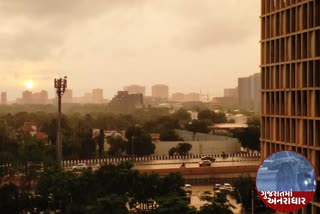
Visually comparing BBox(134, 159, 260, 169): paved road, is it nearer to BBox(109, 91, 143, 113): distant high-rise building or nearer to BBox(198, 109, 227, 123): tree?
BBox(198, 109, 227, 123): tree

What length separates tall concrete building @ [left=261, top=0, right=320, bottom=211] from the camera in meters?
16.4

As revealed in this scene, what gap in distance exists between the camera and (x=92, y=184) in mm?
19891

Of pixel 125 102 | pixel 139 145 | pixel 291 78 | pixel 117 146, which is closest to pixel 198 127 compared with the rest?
pixel 139 145

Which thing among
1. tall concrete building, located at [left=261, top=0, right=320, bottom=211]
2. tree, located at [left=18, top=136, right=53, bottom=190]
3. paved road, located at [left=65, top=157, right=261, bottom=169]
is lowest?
paved road, located at [left=65, top=157, right=261, bottom=169]

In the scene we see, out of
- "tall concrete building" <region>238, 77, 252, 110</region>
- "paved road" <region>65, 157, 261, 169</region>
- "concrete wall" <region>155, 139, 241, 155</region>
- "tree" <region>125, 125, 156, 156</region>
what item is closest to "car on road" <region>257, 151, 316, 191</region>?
"paved road" <region>65, 157, 261, 169</region>

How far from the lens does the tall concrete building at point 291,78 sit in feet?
53.9

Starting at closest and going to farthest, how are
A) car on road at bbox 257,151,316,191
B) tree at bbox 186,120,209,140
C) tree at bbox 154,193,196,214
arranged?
car on road at bbox 257,151,316,191 < tree at bbox 154,193,196,214 < tree at bbox 186,120,209,140

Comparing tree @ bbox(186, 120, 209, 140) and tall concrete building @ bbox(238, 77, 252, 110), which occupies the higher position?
tall concrete building @ bbox(238, 77, 252, 110)

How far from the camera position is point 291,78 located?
1791 centimetres

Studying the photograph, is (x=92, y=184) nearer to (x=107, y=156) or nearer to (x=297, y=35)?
(x=297, y=35)

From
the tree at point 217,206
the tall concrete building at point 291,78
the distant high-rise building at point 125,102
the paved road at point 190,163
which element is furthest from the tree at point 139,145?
the distant high-rise building at point 125,102

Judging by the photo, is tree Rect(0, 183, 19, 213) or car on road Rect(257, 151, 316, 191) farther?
tree Rect(0, 183, 19, 213)

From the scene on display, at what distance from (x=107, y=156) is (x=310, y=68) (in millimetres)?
29449

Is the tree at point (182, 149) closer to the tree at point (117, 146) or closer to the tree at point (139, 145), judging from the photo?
the tree at point (139, 145)
